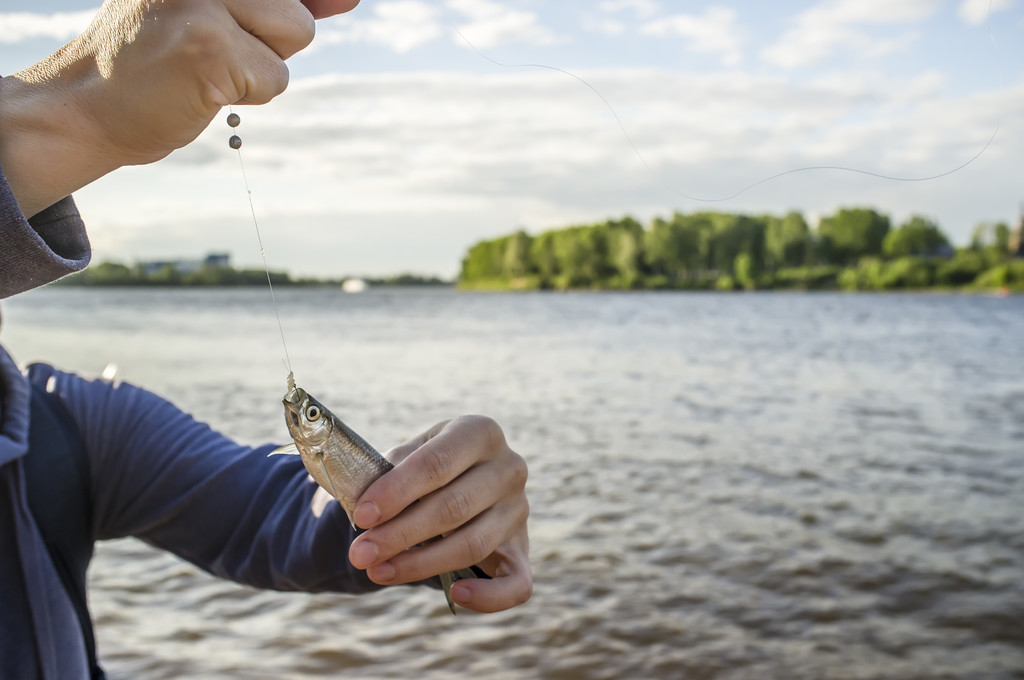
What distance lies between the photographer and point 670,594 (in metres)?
7.48

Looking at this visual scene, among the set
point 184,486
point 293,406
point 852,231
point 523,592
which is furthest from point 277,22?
point 852,231

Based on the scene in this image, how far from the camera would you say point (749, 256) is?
6756cm

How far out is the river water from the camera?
6402 mm

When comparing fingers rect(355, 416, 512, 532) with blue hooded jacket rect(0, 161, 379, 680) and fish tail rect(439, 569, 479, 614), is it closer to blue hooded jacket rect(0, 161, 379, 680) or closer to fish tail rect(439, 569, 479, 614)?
fish tail rect(439, 569, 479, 614)

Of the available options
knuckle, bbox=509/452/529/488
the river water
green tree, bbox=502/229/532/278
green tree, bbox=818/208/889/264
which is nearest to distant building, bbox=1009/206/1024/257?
green tree, bbox=818/208/889/264

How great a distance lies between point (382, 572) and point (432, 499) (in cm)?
21

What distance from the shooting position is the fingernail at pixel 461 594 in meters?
1.94

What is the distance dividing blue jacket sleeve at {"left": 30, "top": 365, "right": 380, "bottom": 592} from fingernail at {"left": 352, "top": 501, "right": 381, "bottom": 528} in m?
0.83

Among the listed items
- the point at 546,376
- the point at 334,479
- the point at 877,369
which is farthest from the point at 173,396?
the point at 877,369

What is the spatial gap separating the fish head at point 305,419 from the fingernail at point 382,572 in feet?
1.22

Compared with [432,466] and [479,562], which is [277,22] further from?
[479,562]

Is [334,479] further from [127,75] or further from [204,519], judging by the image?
[204,519]

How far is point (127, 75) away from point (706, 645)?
657 centimetres

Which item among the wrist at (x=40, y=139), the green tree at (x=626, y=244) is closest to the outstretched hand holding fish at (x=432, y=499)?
the wrist at (x=40, y=139)
